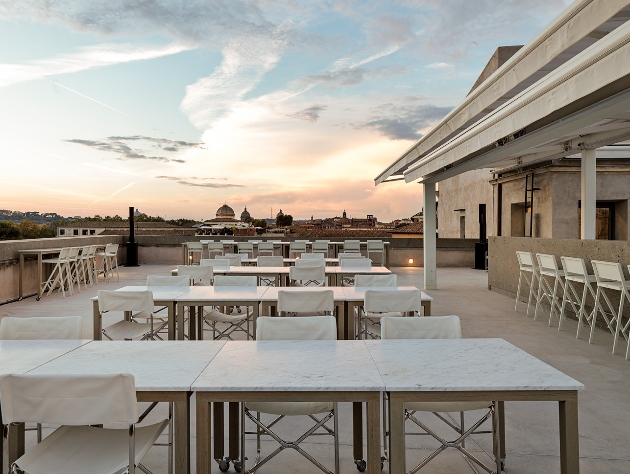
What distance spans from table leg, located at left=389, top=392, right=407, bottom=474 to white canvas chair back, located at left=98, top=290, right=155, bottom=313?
2.80 meters

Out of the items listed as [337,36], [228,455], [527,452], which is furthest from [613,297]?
[337,36]

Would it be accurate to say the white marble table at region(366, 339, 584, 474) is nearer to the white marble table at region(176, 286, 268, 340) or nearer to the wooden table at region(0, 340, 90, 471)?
the wooden table at region(0, 340, 90, 471)

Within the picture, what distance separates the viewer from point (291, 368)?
6.74 ft

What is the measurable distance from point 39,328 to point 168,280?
2349mm

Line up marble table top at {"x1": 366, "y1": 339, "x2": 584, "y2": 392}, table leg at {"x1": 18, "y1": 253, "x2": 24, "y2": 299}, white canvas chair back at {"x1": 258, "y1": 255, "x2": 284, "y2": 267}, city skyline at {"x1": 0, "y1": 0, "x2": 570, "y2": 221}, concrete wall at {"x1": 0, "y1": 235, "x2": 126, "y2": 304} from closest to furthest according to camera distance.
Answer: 1. marble table top at {"x1": 366, "y1": 339, "x2": 584, "y2": 392}
2. white canvas chair back at {"x1": 258, "y1": 255, "x2": 284, "y2": 267}
3. concrete wall at {"x1": 0, "y1": 235, "x2": 126, "y2": 304}
4. table leg at {"x1": 18, "y1": 253, "x2": 24, "y2": 299}
5. city skyline at {"x1": 0, "y1": 0, "x2": 570, "y2": 221}

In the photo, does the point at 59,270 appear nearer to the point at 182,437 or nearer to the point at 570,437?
the point at 182,437

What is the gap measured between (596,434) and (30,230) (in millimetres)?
32787

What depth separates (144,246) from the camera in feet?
52.3

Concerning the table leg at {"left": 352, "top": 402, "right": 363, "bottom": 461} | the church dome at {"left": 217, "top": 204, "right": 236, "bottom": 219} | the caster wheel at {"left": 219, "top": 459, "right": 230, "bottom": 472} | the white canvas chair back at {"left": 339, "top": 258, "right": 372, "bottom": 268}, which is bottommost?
the caster wheel at {"left": 219, "top": 459, "right": 230, "bottom": 472}

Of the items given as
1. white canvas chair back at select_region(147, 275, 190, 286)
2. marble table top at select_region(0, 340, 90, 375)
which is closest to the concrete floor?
marble table top at select_region(0, 340, 90, 375)

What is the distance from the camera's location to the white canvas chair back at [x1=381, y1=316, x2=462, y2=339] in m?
2.78

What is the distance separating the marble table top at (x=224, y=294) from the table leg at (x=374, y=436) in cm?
239

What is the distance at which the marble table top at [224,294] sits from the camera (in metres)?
4.17

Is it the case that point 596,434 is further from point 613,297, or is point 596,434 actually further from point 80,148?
point 80,148
